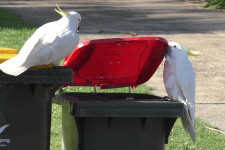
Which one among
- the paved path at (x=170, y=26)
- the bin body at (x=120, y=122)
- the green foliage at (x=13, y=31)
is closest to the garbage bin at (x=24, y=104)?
the bin body at (x=120, y=122)

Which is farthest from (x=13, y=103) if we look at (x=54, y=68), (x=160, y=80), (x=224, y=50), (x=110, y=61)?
(x=224, y=50)

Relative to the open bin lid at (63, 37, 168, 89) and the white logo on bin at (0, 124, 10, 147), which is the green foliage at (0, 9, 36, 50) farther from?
the white logo on bin at (0, 124, 10, 147)

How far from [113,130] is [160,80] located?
4550mm

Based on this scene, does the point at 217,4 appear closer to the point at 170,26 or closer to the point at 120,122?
the point at 170,26

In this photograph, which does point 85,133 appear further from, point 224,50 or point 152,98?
point 224,50

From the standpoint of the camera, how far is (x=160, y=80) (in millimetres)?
8734

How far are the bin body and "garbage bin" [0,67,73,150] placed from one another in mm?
205

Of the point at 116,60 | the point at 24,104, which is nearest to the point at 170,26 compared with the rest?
the point at 116,60

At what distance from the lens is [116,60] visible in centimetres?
486

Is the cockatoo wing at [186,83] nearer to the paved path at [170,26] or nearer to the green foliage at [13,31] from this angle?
the paved path at [170,26]

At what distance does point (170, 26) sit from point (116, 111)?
1111cm

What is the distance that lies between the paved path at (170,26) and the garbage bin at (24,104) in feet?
8.99

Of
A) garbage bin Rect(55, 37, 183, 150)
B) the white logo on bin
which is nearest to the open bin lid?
garbage bin Rect(55, 37, 183, 150)

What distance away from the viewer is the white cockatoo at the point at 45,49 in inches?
160
